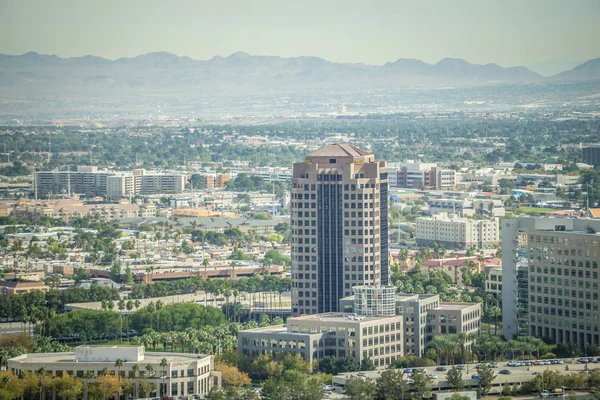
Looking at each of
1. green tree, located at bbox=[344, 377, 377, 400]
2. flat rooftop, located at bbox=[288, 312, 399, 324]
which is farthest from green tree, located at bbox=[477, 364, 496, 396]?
flat rooftop, located at bbox=[288, 312, 399, 324]

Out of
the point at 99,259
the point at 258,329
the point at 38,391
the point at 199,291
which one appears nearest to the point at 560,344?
the point at 258,329

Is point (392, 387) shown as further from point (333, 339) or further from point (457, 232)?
point (457, 232)

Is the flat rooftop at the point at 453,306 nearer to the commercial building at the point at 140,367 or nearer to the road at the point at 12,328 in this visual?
the commercial building at the point at 140,367

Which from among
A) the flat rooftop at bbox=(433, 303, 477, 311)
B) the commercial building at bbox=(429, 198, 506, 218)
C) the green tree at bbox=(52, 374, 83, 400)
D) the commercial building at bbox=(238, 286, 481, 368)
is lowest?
the green tree at bbox=(52, 374, 83, 400)

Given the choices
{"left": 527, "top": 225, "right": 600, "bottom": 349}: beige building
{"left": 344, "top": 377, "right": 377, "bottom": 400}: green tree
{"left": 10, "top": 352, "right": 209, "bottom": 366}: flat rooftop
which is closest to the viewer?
{"left": 344, "top": 377, "right": 377, "bottom": 400}: green tree

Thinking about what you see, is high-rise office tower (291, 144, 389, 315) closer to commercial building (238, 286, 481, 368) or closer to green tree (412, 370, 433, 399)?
commercial building (238, 286, 481, 368)

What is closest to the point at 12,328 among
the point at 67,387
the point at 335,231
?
the point at 335,231

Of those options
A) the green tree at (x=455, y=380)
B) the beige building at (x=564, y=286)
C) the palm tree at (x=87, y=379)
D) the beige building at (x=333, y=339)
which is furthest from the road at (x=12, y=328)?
the green tree at (x=455, y=380)
